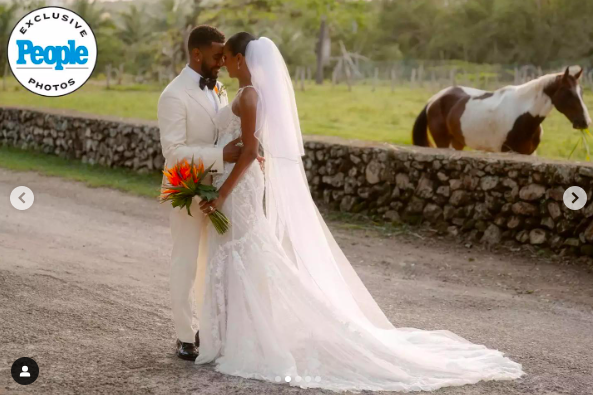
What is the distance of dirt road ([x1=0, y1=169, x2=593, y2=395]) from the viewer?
12.6 feet

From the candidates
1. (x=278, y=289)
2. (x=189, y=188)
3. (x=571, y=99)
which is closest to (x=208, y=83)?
(x=189, y=188)

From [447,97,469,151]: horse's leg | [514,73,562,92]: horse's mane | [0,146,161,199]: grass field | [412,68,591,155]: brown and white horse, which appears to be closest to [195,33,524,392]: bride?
[412,68,591,155]: brown and white horse

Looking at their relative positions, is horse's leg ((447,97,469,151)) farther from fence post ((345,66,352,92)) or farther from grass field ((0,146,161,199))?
fence post ((345,66,352,92))

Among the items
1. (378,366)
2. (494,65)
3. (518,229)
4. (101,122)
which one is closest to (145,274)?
(378,366)

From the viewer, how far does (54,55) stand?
6.80 m

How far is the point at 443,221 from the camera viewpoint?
327 inches

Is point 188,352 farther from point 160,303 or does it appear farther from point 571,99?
point 571,99

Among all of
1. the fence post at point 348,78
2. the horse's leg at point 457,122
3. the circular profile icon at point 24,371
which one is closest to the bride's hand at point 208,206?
the circular profile icon at point 24,371

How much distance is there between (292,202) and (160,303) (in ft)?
5.51

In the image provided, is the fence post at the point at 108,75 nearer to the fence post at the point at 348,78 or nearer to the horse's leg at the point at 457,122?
the fence post at the point at 348,78

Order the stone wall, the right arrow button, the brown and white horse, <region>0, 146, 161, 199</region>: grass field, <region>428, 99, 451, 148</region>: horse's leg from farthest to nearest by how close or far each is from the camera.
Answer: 1. <region>428, 99, 451, 148</region>: horse's leg
2. <region>0, 146, 161, 199</region>: grass field
3. the brown and white horse
4. the stone wall
5. the right arrow button

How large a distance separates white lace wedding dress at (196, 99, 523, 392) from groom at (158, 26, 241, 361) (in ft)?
0.30

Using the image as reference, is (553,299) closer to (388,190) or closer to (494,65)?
(388,190)

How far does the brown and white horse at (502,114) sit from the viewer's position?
371 inches
